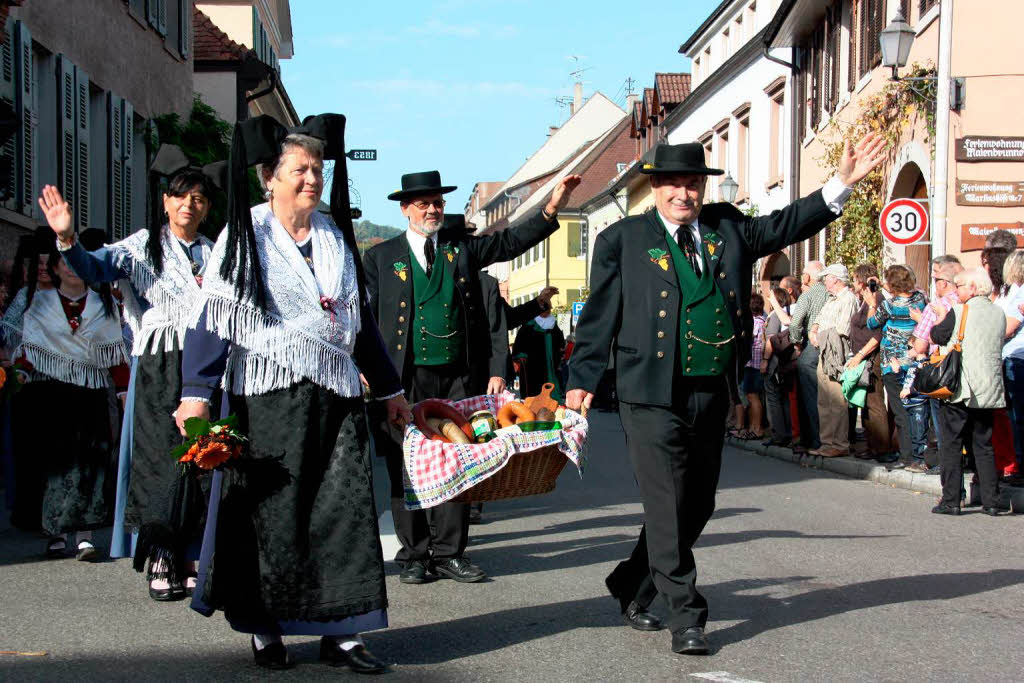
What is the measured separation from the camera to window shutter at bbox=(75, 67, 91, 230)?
63.6 feet

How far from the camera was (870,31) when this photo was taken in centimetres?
2442

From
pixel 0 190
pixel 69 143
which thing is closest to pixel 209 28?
pixel 69 143

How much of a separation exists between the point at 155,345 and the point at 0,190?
13.5 ft

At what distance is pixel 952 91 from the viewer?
61.1 ft

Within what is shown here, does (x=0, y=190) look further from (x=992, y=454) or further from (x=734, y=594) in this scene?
(x=992, y=454)

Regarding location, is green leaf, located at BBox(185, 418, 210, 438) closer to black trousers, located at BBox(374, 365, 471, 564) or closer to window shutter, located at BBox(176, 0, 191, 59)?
black trousers, located at BBox(374, 365, 471, 564)

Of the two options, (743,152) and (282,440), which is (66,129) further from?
(743,152)

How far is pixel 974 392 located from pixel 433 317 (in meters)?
4.68

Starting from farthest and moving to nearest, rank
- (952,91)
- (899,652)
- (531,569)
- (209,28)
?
(209,28) < (952,91) < (531,569) < (899,652)

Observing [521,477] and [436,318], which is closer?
[521,477]

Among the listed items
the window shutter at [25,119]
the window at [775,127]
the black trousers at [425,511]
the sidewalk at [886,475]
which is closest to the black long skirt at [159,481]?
the black trousers at [425,511]

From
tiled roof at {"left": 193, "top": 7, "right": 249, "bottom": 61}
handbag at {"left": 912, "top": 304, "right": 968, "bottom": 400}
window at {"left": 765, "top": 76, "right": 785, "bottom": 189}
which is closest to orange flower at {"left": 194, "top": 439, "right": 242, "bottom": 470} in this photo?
handbag at {"left": 912, "top": 304, "right": 968, "bottom": 400}

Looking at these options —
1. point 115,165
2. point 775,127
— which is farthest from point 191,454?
point 775,127

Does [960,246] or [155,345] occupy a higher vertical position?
[960,246]
